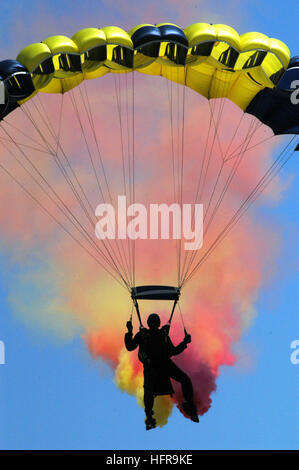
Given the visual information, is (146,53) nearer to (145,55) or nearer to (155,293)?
(145,55)

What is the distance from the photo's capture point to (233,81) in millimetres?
20156

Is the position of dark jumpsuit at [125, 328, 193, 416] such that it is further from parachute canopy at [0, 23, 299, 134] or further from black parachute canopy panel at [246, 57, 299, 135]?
black parachute canopy panel at [246, 57, 299, 135]

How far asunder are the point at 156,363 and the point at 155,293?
1298 mm

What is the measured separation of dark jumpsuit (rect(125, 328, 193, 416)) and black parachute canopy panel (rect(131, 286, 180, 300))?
Result: 2.09ft

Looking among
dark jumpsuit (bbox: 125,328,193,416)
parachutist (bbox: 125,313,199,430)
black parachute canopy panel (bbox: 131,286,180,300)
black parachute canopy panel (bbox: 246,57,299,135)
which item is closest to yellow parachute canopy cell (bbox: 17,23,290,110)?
black parachute canopy panel (bbox: 246,57,299,135)

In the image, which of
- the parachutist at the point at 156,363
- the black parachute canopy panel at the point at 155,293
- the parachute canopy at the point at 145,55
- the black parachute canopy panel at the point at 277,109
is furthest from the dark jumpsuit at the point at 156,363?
the black parachute canopy panel at the point at 277,109

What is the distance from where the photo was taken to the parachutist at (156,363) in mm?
17531

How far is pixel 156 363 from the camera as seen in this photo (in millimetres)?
17625

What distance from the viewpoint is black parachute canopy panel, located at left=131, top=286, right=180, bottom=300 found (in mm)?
17984

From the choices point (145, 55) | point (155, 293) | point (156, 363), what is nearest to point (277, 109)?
point (145, 55)

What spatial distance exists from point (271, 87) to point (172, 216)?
5732 mm

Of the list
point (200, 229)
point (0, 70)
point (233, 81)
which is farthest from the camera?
point (200, 229)
